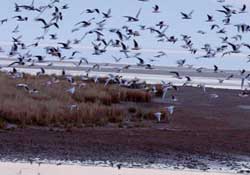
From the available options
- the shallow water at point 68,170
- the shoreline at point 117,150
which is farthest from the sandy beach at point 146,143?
the shallow water at point 68,170

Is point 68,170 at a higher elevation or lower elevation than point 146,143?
higher

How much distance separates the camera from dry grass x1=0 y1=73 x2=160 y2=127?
1271 inches

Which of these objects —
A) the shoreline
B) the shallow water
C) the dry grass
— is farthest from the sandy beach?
the shallow water

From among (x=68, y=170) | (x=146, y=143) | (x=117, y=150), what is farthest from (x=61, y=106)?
(x=68, y=170)

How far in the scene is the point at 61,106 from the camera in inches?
1369

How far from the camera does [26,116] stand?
32.2 m

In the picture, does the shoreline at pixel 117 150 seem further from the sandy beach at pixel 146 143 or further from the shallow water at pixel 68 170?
the shallow water at pixel 68 170

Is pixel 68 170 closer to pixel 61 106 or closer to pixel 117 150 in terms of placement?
pixel 117 150

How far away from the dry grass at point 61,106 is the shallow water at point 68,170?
25.2 feet

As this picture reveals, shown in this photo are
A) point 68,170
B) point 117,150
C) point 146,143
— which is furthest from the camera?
point 146,143

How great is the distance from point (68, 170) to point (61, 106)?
1202cm

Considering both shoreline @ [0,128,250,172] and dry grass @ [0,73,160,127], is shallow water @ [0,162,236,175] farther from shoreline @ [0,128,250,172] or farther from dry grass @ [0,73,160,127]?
dry grass @ [0,73,160,127]

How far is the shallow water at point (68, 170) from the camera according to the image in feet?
72.9

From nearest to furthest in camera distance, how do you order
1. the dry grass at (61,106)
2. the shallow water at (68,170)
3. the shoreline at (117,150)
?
the shallow water at (68,170), the shoreline at (117,150), the dry grass at (61,106)
